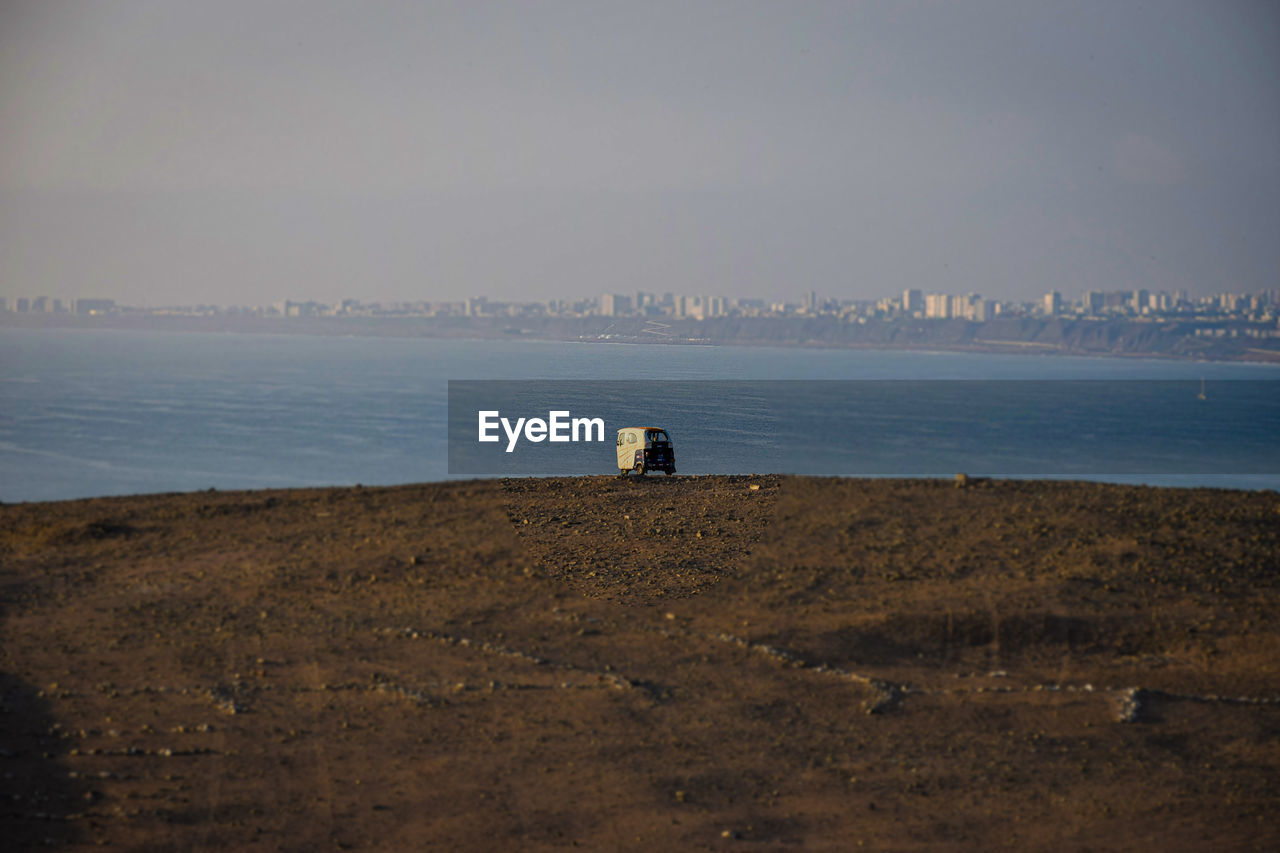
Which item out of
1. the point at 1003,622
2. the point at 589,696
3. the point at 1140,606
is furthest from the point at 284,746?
the point at 1140,606

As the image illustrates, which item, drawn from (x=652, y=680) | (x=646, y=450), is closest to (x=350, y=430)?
(x=652, y=680)

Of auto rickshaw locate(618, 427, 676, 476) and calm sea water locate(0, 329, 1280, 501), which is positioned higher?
auto rickshaw locate(618, 427, 676, 476)

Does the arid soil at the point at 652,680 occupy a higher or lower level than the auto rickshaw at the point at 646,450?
lower

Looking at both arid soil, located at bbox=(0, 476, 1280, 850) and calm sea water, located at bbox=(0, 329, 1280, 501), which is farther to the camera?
arid soil, located at bbox=(0, 476, 1280, 850)

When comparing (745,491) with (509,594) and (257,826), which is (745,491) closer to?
(257,826)
